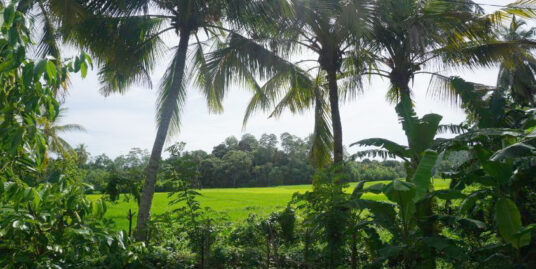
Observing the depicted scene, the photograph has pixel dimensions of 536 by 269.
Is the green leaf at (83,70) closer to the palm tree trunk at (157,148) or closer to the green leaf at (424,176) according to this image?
the green leaf at (424,176)

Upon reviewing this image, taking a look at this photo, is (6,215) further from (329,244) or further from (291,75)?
(291,75)

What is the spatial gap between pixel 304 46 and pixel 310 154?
2531 millimetres

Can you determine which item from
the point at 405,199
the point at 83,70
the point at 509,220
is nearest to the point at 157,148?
the point at 405,199

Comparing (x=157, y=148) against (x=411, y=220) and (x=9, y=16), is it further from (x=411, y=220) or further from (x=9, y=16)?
(x=9, y=16)

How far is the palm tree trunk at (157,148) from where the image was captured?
596 centimetres

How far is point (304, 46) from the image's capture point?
8.18 metres

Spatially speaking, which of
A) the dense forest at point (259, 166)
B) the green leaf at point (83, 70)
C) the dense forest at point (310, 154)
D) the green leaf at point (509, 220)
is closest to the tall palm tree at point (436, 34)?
the dense forest at point (310, 154)

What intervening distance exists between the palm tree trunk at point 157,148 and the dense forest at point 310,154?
0.09 ft

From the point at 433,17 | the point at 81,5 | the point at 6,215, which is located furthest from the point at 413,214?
the point at 81,5

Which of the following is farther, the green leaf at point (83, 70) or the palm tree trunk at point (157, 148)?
the palm tree trunk at point (157, 148)

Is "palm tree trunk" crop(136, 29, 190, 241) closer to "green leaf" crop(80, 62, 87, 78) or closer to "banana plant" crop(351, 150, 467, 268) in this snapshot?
"banana plant" crop(351, 150, 467, 268)

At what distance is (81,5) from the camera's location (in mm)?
6125

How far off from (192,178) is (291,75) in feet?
12.6

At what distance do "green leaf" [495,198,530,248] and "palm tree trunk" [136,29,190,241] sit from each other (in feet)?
14.3
